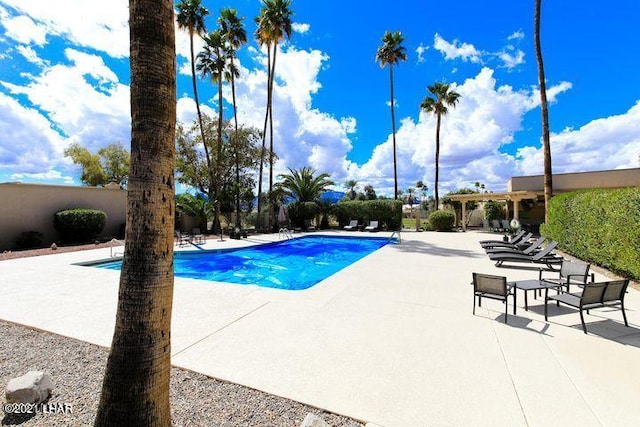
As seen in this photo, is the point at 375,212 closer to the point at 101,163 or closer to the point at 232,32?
the point at 232,32

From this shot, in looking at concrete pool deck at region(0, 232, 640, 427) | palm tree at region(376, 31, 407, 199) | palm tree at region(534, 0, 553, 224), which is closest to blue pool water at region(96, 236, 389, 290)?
concrete pool deck at region(0, 232, 640, 427)

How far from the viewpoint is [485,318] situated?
4.88 meters

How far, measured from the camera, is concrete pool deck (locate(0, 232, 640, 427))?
2.70 meters

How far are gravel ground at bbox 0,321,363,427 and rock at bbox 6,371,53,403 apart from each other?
0.11m

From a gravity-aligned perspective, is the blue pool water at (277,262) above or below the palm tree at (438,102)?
below

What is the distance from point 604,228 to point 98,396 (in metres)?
11.6

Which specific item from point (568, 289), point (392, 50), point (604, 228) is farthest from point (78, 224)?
point (392, 50)

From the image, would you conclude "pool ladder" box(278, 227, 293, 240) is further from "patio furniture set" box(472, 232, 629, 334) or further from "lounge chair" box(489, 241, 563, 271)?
"patio furniture set" box(472, 232, 629, 334)

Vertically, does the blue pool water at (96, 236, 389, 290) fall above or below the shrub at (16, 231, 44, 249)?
below

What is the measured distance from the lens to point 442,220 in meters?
22.1

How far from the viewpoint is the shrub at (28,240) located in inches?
506

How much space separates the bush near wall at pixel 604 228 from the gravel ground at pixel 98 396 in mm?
8336

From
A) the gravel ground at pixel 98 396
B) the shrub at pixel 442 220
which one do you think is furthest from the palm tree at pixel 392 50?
the gravel ground at pixel 98 396

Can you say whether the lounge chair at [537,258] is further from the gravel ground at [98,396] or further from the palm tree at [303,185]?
the palm tree at [303,185]
